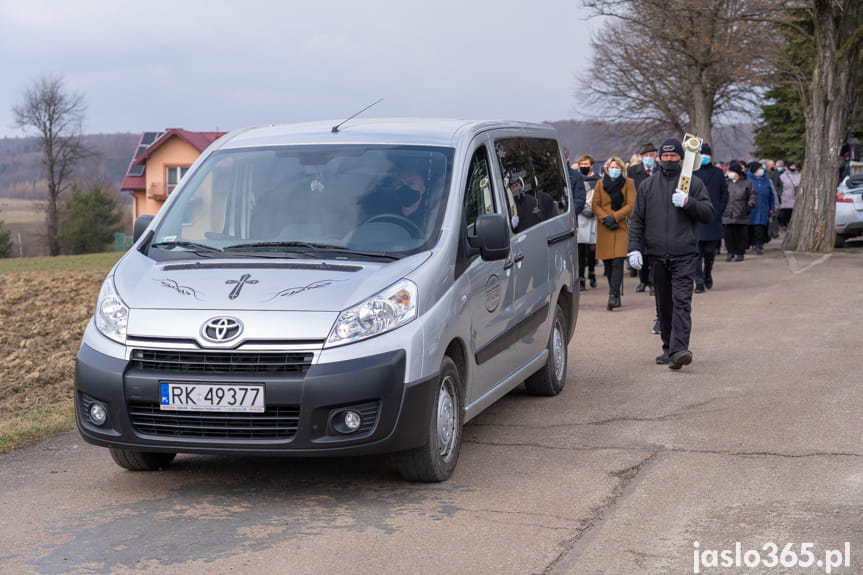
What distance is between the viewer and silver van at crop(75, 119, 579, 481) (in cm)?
574

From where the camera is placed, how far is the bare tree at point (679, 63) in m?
28.0

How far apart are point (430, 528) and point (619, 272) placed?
992 centimetres

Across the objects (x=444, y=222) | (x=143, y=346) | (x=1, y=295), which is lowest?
(x=1, y=295)

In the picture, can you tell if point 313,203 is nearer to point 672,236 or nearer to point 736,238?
point 672,236

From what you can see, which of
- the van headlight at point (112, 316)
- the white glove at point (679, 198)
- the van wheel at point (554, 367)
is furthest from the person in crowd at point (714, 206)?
the van headlight at point (112, 316)

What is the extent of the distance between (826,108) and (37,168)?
72.5m

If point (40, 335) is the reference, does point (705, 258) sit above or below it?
above

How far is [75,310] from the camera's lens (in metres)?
18.9

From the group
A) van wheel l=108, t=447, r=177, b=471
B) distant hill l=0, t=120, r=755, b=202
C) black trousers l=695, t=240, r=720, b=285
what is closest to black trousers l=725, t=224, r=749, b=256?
distant hill l=0, t=120, r=755, b=202

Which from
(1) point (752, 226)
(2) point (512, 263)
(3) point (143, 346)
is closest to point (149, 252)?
(3) point (143, 346)

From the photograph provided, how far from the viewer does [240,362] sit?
572cm

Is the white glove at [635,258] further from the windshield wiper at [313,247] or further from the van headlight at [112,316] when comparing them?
the van headlight at [112,316]

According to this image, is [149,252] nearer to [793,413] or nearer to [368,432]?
[368,432]

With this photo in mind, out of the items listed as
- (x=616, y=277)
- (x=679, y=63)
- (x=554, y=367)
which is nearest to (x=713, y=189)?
(x=616, y=277)
